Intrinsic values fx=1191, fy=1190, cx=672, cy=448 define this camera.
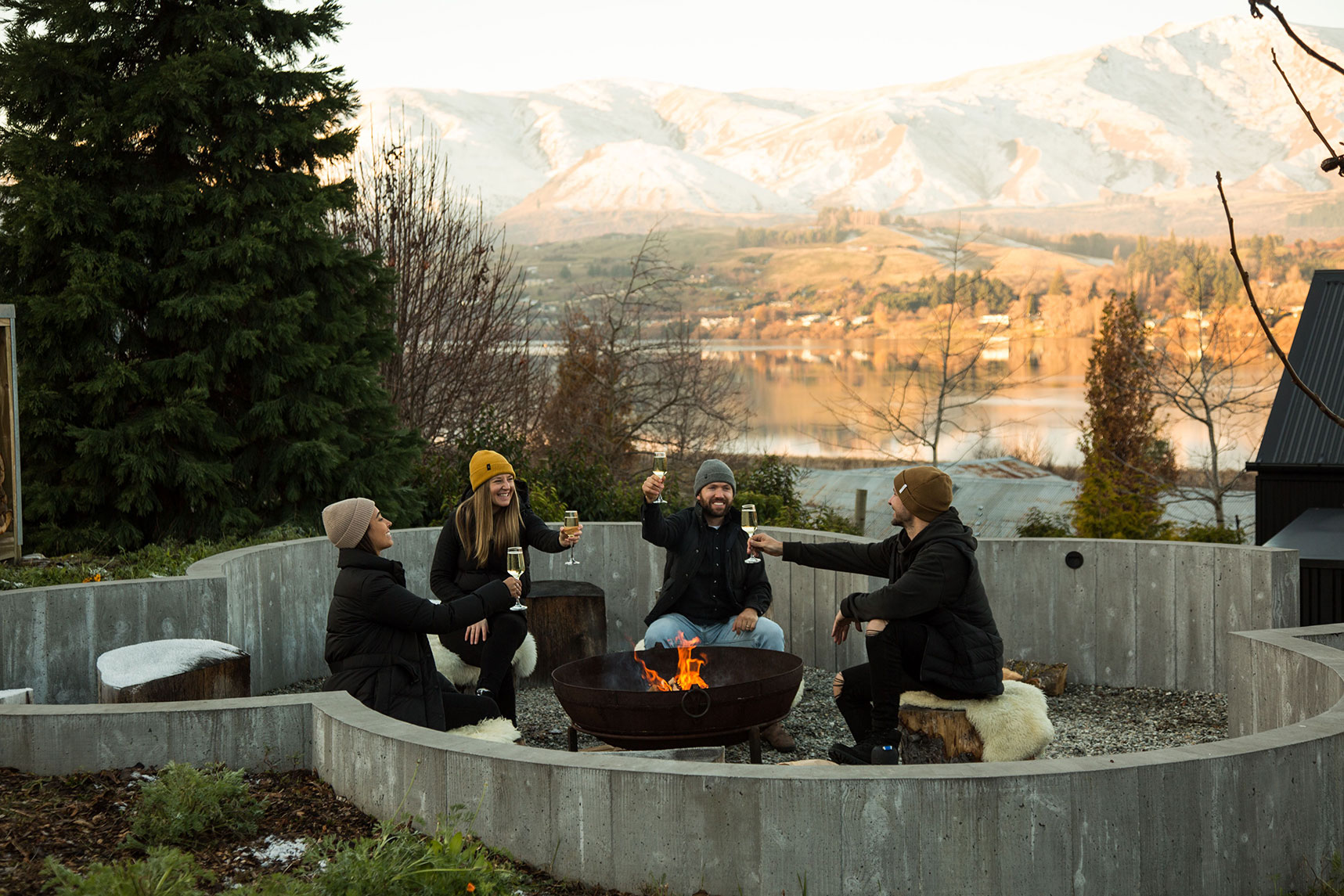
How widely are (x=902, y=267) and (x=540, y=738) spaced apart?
42108 mm

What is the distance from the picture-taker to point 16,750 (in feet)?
15.1

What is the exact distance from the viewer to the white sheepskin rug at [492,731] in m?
5.47

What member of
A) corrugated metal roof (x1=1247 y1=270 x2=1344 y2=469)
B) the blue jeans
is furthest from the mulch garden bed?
corrugated metal roof (x1=1247 y1=270 x2=1344 y2=469)

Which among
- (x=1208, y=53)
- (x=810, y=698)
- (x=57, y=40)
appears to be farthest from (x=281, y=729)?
(x=1208, y=53)

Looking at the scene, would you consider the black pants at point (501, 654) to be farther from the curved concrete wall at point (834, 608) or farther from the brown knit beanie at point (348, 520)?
the curved concrete wall at point (834, 608)

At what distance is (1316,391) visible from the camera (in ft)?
29.8

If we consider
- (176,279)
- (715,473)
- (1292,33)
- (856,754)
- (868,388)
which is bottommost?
(856,754)

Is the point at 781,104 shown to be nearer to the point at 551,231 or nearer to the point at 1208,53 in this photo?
the point at 551,231

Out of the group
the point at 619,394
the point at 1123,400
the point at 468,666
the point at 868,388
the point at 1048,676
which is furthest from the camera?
the point at 868,388

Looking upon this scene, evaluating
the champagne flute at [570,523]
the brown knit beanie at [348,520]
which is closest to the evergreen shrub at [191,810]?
the brown knit beanie at [348,520]

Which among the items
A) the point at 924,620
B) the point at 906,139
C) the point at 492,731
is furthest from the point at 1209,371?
the point at 906,139

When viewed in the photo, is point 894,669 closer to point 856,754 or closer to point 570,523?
point 856,754

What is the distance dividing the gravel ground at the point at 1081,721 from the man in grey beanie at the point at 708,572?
0.65 metres

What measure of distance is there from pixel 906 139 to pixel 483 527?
196 feet
